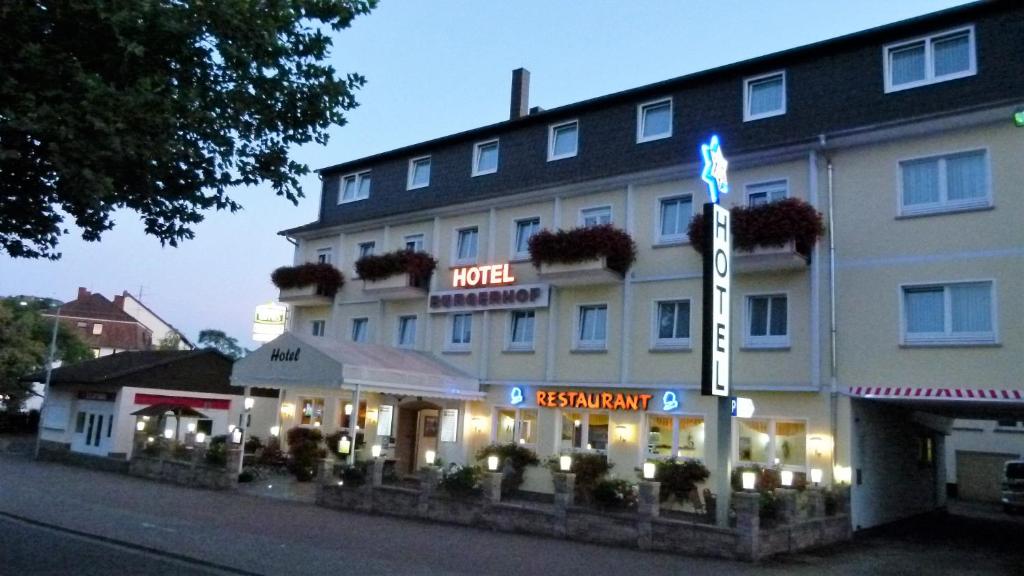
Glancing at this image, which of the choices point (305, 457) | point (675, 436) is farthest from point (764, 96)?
point (305, 457)

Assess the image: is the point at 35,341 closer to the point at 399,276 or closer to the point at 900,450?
the point at 399,276

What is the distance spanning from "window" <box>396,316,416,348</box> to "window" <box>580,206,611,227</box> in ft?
22.5

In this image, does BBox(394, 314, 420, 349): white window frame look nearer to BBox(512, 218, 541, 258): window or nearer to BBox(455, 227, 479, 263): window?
BBox(455, 227, 479, 263): window

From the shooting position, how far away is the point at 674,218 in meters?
21.2

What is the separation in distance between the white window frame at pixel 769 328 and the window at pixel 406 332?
11.0 metres

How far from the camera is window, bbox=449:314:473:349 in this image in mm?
24984

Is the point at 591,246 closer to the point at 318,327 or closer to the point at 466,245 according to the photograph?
the point at 466,245

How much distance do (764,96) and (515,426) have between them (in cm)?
1083

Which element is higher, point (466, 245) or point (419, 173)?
point (419, 173)

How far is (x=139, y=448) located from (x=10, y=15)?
63.9 feet

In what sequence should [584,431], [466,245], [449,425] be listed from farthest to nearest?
[466,245] → [449,425] → [584,431]

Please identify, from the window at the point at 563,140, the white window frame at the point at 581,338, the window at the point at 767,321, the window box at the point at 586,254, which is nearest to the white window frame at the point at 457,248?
the window at the point at 563,140

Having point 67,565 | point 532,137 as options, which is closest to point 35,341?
point 532,137

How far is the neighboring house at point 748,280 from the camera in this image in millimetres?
16781
